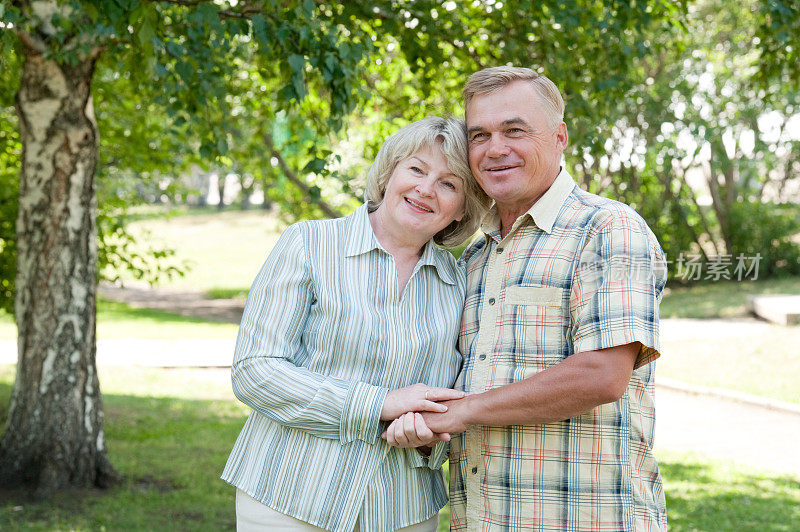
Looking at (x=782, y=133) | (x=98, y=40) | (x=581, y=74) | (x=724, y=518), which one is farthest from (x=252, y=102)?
(x=782, y=133)

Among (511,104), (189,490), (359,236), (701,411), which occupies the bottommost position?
(189,490)

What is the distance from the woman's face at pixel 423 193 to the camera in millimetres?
2459

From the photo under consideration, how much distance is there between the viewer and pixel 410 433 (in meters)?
2.25

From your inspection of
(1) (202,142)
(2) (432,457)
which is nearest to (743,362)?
(1) (202,142)

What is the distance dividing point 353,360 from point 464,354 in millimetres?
362

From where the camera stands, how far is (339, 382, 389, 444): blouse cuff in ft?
7.44

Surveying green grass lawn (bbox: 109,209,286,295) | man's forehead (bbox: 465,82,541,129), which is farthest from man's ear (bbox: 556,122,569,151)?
green grass lawn (bbox: 109,209,286,295)

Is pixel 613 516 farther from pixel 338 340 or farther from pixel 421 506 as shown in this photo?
pixel 338 340

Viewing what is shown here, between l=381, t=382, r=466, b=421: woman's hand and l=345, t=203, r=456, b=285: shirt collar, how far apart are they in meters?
0.41

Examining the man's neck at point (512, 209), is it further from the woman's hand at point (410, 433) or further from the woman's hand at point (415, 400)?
the woman's hand at point (410, 433)

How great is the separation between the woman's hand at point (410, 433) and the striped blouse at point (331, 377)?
0.05 meters

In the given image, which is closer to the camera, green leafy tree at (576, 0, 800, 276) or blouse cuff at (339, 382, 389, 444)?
blouse cuff at (339, 382, 389, 444)

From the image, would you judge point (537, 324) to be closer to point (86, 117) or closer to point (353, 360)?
point (353, 360)

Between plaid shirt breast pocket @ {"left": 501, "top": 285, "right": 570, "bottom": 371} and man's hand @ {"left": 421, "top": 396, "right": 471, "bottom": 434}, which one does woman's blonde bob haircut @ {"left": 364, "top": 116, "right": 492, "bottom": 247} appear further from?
man's hand @ {"left": 421, "top": 396, "right": 471, "bottom": 434}
